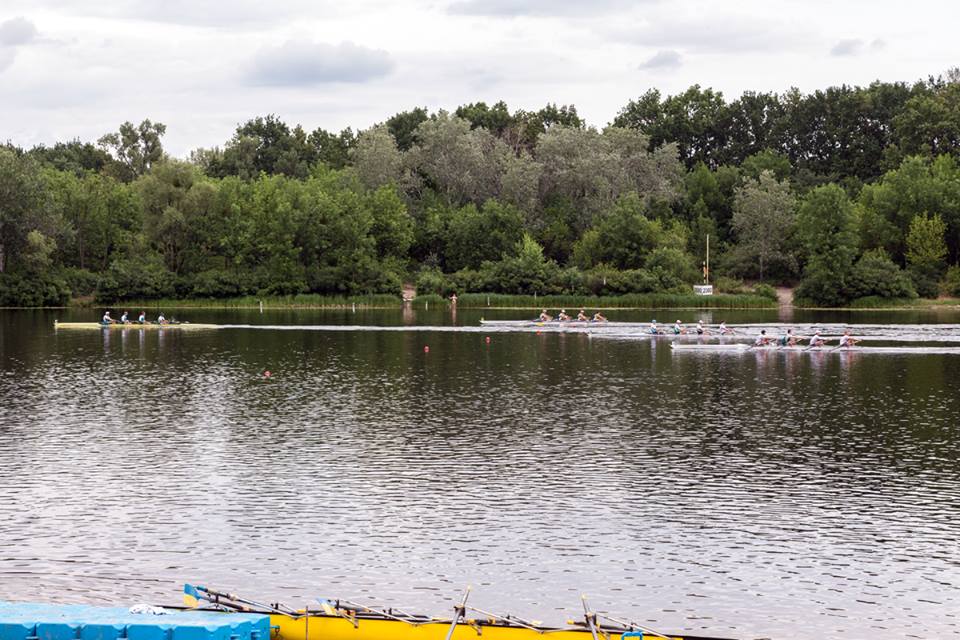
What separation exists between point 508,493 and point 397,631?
14.0 metres

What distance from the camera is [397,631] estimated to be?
66.7 ft

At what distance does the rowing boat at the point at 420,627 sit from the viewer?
19.9m

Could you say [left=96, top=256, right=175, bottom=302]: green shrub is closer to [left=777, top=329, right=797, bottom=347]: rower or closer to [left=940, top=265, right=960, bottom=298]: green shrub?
[left=777, top=329, right=797, bottom=347]: rower

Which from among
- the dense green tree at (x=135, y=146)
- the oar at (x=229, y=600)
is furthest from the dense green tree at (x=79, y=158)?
the oar at (x=229, y=600)

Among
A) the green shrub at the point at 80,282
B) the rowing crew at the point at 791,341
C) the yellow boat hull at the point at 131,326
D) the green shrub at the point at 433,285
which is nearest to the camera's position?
the rowing crew at the point at 791,341

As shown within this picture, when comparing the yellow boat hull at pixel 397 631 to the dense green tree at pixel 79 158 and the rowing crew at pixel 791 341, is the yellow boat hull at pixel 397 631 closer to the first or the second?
the rowing crew at pixel 791 341

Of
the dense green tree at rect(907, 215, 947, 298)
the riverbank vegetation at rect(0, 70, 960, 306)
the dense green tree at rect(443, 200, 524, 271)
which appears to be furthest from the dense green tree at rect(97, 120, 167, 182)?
the dense green tree at rect(907, 215, 947, 298)

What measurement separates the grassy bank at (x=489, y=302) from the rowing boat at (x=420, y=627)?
358 feet

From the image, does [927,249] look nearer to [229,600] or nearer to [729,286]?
[729,286]

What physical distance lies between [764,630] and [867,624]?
2249 millimetres

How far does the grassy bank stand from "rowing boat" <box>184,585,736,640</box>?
109 meters

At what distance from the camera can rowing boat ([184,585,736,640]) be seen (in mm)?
19938

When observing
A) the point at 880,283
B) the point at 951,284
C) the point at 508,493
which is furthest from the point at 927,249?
the point at 508,493

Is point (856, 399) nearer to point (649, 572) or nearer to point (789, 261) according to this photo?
point (649, 572)
